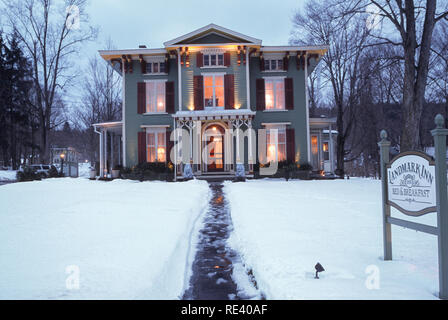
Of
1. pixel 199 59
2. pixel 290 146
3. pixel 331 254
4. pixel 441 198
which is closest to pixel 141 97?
pixel 199 59

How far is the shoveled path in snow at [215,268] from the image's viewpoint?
132 inches

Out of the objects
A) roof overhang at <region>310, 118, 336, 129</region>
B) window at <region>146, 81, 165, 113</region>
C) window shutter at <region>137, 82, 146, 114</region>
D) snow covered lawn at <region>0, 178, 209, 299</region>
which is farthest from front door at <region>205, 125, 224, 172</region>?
snow covered lawn at <region>0, 178, 209, 299</region>

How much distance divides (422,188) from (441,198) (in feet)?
1.03

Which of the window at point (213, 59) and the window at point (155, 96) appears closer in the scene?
the window at point (213, 59)

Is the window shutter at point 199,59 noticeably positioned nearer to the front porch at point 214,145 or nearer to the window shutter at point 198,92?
the window shutter at point 198,92

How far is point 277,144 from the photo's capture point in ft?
60.0

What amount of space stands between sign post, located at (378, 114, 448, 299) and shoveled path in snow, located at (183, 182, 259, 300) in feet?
Answer: 6.30

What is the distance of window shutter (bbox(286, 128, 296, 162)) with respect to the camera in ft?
59.2

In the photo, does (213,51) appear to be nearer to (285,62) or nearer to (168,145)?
(285,62)

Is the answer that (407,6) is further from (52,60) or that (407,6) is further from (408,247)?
(52,60)

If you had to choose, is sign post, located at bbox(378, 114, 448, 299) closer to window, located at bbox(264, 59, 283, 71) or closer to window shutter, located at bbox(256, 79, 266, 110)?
window shutter, located at bbox(256, 79, 266, 110)

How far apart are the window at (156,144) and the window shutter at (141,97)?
1364 mm

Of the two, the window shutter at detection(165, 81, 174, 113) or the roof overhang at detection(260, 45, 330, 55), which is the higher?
the roof overhang at detection(260, 45, 330, 55)

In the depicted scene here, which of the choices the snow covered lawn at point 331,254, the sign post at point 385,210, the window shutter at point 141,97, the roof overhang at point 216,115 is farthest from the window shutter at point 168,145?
the sign post at point 385,210
